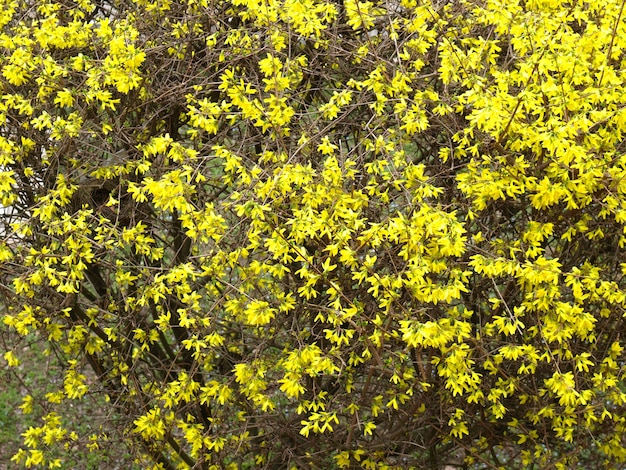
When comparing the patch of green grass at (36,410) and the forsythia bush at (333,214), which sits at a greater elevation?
the forsythia bush at (333,214)

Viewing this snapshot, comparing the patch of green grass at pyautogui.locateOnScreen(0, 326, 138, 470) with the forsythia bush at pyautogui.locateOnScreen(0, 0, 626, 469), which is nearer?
the forsythia bush at pyautogui.locateOnScreen(0, 0, 626, 469)

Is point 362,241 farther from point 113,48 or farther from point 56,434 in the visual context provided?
point 56,434

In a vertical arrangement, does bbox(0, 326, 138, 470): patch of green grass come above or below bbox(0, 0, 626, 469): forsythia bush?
below

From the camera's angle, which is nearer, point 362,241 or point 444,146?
point 362,241

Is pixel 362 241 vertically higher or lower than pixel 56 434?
higher

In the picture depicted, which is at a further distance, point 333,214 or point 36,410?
point 36,410

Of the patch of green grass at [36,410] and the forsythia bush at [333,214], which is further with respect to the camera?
the patch of green grass at [36,410]

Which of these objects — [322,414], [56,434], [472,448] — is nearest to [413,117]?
[322,414]

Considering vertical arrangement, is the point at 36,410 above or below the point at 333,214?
below
